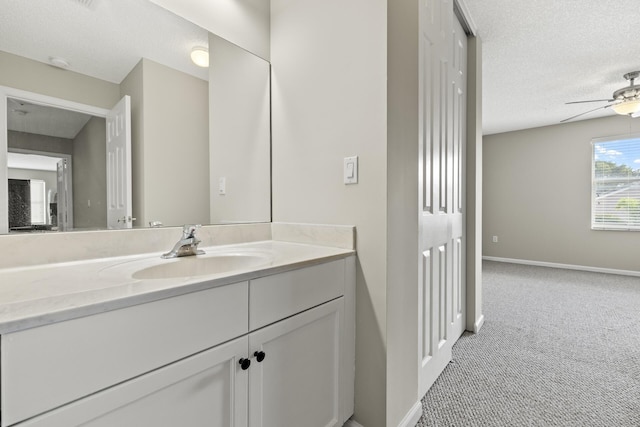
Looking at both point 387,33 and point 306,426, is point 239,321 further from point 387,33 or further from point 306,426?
point 387,33

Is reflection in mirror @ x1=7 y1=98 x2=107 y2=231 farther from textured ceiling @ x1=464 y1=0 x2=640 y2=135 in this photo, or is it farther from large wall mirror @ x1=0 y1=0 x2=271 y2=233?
textured ceiling @ x1=464 y1=0 x2=640 y2=135

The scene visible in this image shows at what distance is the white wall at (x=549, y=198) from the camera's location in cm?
452

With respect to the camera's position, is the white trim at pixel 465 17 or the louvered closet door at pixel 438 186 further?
the white trim at pixel 465 17

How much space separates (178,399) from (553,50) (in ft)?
12.0

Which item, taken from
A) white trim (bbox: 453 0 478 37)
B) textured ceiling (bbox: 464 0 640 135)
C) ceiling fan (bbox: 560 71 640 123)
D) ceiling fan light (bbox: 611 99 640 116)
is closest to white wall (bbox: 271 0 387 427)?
white trim (bbox: 453 0 478 37)

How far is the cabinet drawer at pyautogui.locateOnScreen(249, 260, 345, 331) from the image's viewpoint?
90 centimetres

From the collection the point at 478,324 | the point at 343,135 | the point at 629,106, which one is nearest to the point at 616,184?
the point at 629,106

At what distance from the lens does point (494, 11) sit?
85.2 inches

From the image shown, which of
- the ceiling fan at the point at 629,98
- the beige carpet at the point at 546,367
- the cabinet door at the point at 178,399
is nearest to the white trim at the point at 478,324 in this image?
the beige carpet at the point at 546,367

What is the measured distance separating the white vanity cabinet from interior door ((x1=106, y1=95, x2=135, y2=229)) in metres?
0.67

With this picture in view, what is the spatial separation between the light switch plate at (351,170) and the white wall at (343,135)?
0.02m

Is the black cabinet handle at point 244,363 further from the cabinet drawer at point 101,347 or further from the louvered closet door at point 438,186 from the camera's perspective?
the louvered closet door at point 438,186

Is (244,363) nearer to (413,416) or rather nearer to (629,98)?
(413,416)

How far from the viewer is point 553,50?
8.68 ft
